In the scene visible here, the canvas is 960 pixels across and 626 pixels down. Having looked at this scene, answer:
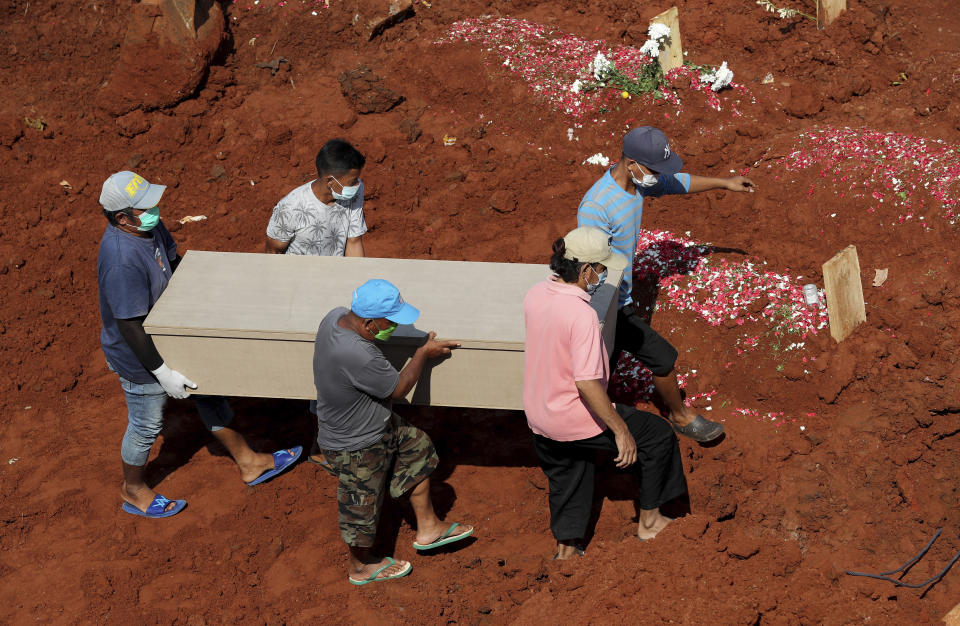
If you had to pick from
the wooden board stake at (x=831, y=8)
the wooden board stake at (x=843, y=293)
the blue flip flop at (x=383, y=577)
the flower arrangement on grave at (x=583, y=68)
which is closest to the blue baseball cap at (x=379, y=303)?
the blue flip flop at (x=383, y=577)

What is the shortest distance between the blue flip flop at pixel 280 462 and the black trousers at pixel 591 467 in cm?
182

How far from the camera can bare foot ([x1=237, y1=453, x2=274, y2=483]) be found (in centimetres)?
518

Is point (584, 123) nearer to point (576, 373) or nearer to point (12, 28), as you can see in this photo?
point (576, 373)

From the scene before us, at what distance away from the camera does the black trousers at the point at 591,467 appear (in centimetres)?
410

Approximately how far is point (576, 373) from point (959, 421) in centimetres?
273

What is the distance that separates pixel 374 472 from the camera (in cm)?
418

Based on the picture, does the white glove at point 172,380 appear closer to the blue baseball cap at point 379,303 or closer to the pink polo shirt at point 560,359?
the blue baseball cap at point 379,303

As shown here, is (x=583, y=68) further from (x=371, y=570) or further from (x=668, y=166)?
(x=371, y=570)

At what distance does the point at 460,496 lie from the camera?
5.13m

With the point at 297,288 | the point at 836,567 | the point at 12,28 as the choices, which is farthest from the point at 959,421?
the point at 12,28

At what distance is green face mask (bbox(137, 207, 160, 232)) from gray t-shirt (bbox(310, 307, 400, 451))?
1121 millimetres

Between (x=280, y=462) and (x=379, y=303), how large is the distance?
210cm

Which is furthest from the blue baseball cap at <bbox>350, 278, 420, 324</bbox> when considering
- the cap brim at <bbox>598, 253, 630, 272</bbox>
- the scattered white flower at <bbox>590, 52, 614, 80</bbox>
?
the scattered white flower at <bbox>590, 52, 614, 80</bbox>

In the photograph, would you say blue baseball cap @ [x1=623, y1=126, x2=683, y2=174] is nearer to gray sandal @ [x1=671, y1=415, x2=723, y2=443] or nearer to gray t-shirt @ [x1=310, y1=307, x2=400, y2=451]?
gray sandal @ [x1=671, y1=415, x2=723, y2=443]
